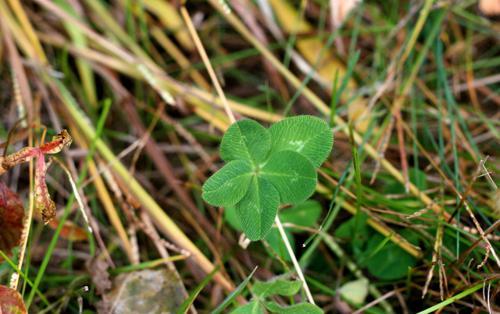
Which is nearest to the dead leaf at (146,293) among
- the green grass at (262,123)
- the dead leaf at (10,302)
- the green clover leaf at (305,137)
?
the green grass at (262,123)

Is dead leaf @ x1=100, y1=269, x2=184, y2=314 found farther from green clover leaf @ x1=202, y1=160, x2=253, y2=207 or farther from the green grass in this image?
green clover leaf @ x1=202, y1=160, x2=253, y2=207

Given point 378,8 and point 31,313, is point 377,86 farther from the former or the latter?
point 31,313

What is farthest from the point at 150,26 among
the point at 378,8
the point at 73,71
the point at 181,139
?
the point at 378,8

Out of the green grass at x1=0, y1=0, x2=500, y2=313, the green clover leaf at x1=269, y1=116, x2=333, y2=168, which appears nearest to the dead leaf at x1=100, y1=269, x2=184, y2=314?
the green grass at x1=0, y1=0, x2=500, y2=313

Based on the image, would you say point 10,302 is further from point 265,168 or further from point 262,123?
point 262,123

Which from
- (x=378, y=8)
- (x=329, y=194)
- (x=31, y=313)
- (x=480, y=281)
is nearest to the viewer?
(x=480, y=281)

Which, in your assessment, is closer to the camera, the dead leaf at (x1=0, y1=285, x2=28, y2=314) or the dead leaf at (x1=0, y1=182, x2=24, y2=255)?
the dead leaf at (x1=0, y1=285, x2=28, y2=314)

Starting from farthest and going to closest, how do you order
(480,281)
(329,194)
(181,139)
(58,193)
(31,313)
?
1. (181,139)
2. (58,193)
3. (329,194)
4. (31,313)
5. (480,281)

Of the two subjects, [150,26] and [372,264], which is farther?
[150,26]
